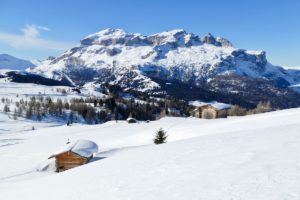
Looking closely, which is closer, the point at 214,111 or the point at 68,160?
the point at 68,160

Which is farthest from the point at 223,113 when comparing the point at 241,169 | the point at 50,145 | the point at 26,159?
the point at 241,169

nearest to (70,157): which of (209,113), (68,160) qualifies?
(68,160)

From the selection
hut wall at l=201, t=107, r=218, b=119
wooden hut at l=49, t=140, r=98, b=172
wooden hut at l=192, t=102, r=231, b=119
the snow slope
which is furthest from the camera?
hut wall at l=201, t=107, r=218, b=119

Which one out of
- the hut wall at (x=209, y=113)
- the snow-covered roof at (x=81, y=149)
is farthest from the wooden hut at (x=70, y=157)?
the hut wall at (x=209, y=113)

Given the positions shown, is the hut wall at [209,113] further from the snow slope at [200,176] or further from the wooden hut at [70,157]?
the snow slope at [200,176]

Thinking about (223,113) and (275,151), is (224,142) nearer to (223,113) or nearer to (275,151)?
(275,151)

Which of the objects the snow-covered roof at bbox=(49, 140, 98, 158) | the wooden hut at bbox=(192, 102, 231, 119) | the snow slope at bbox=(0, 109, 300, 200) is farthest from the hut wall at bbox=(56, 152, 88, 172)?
the wooden hut at bbox=(192, 102, 231, 119)

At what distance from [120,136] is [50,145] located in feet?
51.2

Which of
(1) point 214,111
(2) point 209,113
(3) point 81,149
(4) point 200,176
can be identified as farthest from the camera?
(2) point 209,113

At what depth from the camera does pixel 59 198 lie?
23328mm

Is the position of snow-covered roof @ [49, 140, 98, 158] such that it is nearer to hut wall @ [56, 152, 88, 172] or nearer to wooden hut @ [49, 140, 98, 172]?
wooden hut @ [49, 140, 98, 172]

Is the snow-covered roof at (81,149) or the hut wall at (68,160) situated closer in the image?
the hut wall at (68,160)

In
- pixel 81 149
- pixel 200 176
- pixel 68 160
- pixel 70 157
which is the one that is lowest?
pixel 68 160

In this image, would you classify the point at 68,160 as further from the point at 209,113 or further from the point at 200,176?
the point at 209,113
